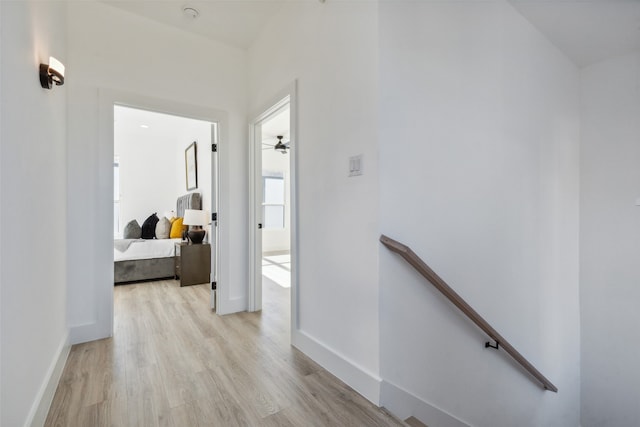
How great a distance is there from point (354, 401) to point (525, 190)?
235 cm

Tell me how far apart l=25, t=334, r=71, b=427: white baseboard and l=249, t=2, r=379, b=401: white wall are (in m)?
1.47

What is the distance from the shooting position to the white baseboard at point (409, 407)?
158cm

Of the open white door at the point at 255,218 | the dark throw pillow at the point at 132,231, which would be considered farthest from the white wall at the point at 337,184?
the dark throw pillow at the point at 132,231

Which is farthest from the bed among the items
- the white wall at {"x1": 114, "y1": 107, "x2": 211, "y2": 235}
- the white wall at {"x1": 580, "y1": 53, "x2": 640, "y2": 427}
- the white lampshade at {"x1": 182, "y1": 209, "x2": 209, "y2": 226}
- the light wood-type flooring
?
Result: the white wall at {"x1": 580, "y1": 53, "x2": 640, "y2": 427}

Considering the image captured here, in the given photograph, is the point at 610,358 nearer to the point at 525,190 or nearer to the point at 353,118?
the point at 525,190

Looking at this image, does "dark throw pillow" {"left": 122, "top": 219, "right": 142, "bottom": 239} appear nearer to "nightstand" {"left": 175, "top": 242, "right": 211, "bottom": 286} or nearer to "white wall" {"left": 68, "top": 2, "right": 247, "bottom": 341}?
"nightstand" {"left": 175, "top": 242, "right": 211, "bottom": 286}

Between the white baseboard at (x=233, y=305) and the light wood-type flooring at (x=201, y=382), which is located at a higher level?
the white baseboard at (x=233, y=305)

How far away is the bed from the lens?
13.7ft

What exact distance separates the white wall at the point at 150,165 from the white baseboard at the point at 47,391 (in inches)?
174

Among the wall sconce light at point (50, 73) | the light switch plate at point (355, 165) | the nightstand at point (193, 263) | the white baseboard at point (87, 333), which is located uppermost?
the wall sconce light at point (50, 73)

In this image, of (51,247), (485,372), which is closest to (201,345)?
(51,247)

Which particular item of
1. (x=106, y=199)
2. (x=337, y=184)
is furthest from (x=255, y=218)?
(x=337, y=184)

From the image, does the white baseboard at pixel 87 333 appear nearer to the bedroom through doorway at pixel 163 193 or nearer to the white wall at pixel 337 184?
the bedroom through doorway at pixel 163 193

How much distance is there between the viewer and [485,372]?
7.11 ft
